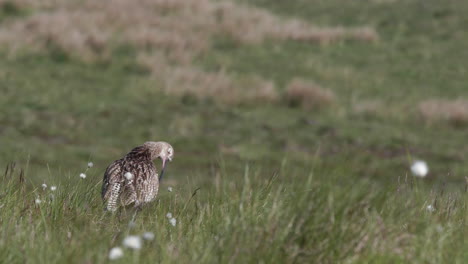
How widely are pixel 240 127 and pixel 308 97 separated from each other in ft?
10.6

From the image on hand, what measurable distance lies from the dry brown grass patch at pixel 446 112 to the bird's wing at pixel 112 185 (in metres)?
15.5

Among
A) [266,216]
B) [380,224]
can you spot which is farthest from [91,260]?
[380,224]

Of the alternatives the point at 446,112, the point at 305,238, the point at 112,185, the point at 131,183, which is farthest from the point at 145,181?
the point at 446,112

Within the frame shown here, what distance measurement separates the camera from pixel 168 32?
26.8 meters

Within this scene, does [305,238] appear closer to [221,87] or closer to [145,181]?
[145,181]

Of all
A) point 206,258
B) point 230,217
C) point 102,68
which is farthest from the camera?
point 102,68

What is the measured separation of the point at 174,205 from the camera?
5105 millimetres

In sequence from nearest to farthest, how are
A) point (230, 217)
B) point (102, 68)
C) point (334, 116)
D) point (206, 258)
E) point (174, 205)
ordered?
point (206, 258) → point (230, 217) → point (174, 205) → point (334, 116) → point (102, 68)

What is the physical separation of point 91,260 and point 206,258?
1.85 feet

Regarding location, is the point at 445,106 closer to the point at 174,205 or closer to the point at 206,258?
the point at 174,205

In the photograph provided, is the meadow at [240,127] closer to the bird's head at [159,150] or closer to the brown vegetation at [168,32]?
the brown vegetation at [168,32]

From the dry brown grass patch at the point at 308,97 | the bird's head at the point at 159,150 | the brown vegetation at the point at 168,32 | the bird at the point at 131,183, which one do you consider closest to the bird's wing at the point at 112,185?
the bird at the point at 131,183

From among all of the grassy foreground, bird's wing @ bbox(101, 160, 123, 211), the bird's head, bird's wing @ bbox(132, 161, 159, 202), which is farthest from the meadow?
the bird's head

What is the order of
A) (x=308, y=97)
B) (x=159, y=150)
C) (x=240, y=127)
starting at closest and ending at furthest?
(x=159, y=150) → (x=240, y=127) → (x=308, y=97)
